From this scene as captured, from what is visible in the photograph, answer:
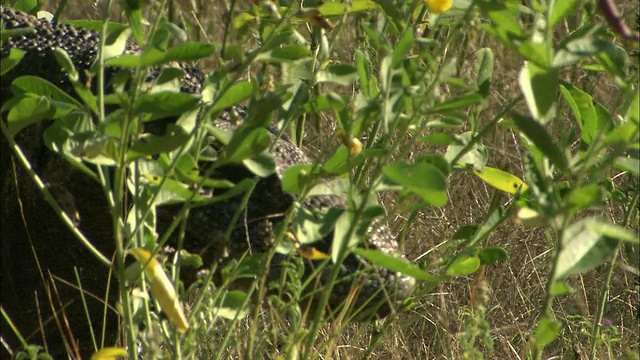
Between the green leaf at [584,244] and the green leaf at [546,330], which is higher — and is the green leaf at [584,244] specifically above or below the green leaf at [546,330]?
above

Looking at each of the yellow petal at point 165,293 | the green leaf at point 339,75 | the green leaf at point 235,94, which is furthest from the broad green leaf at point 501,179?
the yellow petal at point 165,293

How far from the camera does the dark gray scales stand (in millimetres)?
2451

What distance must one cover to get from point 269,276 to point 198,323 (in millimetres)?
357

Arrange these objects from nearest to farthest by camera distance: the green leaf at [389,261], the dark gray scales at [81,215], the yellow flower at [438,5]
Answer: the green leaf at [389,261] < the yellow flower at [438,5] < the dark gray scales at [81,215]

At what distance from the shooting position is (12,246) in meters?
2.92

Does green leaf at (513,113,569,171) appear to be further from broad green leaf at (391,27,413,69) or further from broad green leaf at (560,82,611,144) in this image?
broad green leaf at (560,82,611,144)

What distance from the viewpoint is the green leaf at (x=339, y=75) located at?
206 centimetres

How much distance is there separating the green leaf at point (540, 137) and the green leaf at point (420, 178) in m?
0.21

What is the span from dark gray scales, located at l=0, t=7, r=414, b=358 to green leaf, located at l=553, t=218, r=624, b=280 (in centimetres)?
77

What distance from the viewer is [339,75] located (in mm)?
2104

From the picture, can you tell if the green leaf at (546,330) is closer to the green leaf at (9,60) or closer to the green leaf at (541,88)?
the green leaf at (541,88)

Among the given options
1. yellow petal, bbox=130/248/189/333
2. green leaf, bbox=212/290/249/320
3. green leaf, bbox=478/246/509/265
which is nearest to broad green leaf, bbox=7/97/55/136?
yellow petal, bbox=130/248/189/333

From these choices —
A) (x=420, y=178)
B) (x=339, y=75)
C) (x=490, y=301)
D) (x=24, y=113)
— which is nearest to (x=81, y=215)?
(x=24, y=113)

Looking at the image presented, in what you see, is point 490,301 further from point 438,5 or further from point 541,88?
point 541,88
